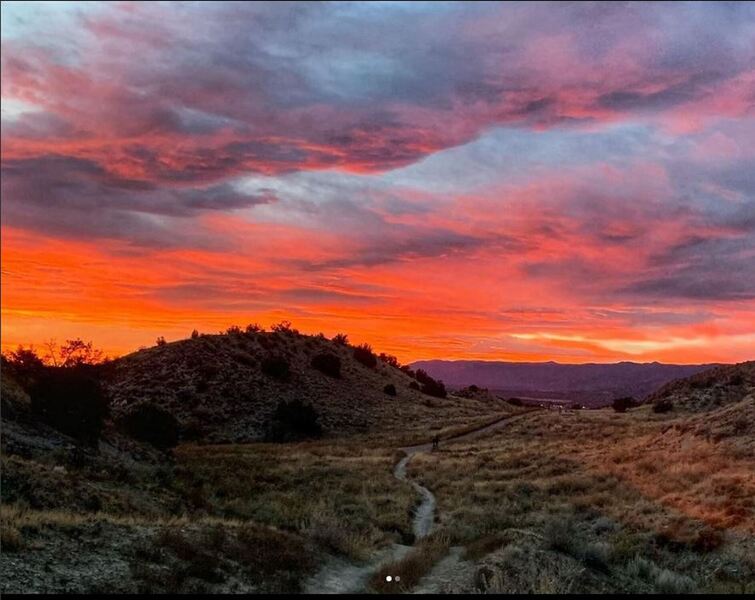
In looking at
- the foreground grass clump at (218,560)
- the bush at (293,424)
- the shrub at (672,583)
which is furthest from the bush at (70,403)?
the bush at (293,424)

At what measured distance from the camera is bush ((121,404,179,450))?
3841 cm

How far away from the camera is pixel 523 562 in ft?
49.4

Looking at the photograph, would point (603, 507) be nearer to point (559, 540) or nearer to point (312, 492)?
point (559, 540)

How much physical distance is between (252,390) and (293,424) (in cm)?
1087

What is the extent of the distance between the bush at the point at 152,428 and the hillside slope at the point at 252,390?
620 inches

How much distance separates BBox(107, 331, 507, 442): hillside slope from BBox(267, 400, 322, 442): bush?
1.33m

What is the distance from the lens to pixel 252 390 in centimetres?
7031

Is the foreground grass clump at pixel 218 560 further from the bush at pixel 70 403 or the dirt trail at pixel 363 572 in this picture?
the bush at pixel 70 403

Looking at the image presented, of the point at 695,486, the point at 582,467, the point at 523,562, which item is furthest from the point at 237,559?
the point at 582,467

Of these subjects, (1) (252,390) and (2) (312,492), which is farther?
(1) (252,390)

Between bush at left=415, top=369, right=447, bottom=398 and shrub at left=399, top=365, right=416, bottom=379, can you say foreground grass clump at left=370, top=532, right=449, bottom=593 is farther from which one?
shrub at left=399, top=365, right=416, bottom=379

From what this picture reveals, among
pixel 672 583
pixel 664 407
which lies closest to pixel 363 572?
pixel 672 583

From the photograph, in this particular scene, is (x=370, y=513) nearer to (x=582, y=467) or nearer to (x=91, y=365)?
(x=582, y=467)

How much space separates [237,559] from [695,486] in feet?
65.4
